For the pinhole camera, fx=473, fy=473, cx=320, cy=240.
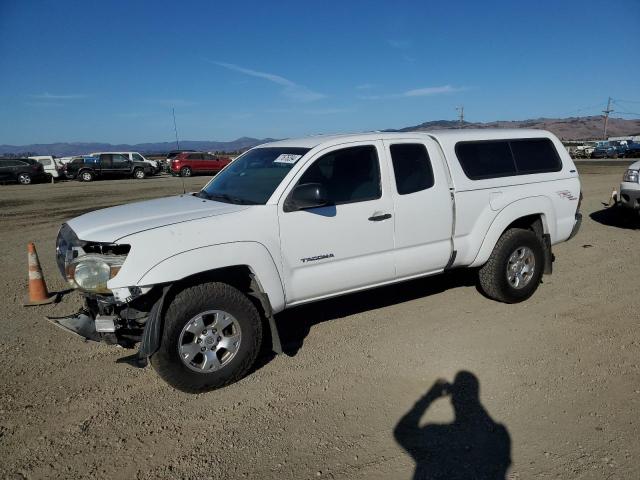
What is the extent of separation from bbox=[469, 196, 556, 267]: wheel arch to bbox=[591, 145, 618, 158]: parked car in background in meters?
47.8

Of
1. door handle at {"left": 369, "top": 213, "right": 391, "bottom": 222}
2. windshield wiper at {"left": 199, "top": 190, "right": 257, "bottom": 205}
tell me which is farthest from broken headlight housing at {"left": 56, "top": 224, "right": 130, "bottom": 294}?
door handle at {"left": 369, "top": 213, "right": 391, "bottom": 222}

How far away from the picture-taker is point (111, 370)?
402 centimetres

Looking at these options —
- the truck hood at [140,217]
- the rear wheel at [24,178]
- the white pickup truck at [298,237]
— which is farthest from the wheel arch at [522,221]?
the rear wheel at [24,178]

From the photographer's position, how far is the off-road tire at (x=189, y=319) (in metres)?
3.40

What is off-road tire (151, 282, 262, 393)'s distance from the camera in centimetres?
340

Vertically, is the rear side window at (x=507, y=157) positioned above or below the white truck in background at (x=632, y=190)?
above

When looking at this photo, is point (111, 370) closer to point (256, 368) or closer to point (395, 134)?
point (256, 368)

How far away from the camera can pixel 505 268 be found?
5.17m

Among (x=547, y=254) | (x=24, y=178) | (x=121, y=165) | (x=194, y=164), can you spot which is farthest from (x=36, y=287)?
(x=194, y=164)

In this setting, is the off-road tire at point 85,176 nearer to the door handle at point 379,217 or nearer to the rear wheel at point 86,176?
the rear wheel at point 86,176

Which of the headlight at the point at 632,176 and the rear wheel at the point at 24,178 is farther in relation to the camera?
the rear wheel at the point at 24,178

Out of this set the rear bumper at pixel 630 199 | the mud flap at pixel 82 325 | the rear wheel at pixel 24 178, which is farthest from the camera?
the rear wheel at pixel 24 178

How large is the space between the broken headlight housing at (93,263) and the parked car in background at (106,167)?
95.0 ft

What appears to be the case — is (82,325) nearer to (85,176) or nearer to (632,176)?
(632,176)
